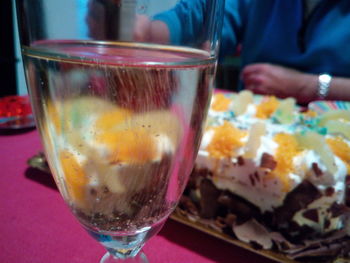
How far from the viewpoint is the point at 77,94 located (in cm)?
18

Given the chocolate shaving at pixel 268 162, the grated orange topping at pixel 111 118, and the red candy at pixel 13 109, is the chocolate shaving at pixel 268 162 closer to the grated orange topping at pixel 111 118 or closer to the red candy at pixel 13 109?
the grated orange topping at pixel 111 118

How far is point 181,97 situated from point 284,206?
353 millimetres

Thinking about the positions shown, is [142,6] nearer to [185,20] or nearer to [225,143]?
[185,20]

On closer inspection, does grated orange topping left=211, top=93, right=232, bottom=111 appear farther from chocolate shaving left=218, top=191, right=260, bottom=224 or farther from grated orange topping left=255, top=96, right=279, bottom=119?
chocolate shaving left=218, top=191, right=260, bottom=224

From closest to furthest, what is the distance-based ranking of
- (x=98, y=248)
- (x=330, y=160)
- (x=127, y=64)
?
(x=127, y=64) → (x=98, y=248) → (x=330, y=160)

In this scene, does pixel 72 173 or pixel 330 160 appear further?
pixel 330 160

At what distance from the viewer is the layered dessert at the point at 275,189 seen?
451 mm

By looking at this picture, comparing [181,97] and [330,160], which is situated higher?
[181,97]

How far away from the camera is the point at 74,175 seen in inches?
7.7

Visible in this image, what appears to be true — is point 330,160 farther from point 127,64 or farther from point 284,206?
point 127,64

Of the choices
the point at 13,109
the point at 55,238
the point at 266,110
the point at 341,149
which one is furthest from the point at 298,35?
the point at 55,238

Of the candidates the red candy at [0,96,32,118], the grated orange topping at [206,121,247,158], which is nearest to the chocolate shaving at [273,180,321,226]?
the grated orange topping at [206,121,247,158]

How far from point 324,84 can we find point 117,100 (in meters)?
1.20

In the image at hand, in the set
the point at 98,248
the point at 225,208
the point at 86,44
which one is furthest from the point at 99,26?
the point at 225,208
